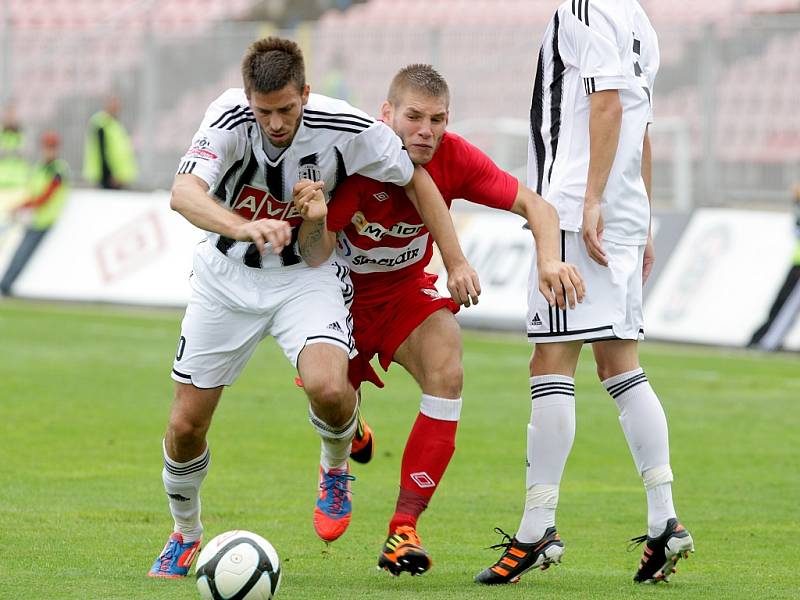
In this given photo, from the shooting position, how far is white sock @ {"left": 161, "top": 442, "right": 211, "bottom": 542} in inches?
229

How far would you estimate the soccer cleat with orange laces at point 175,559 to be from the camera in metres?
5.63

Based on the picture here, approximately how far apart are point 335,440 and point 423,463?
0.52 metres

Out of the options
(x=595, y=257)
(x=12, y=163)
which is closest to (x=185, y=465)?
(x=595, y=257)

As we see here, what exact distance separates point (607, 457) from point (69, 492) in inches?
128

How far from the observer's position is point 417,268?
647 cm

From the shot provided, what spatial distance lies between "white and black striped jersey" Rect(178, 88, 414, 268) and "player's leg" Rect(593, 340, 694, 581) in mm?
1068

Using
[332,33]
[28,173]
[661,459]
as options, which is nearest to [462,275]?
[661,459]

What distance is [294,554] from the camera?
6.09 meters

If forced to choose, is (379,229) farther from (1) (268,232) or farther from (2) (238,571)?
(2) (238,571)

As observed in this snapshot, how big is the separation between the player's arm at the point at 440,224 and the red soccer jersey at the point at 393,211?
0.18m

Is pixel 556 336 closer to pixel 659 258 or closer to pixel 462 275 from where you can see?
pixel 462 275

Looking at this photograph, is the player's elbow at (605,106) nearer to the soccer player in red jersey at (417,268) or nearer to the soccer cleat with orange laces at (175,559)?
the soccer player in red jersey at (417,268)

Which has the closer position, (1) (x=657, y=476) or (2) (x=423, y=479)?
(1) (x=657, y=476)

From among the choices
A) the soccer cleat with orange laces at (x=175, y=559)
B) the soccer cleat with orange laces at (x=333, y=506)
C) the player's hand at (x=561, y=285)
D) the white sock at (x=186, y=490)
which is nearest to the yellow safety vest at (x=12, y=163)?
the soccer cleat with orange laces at (x=333, y=506)
